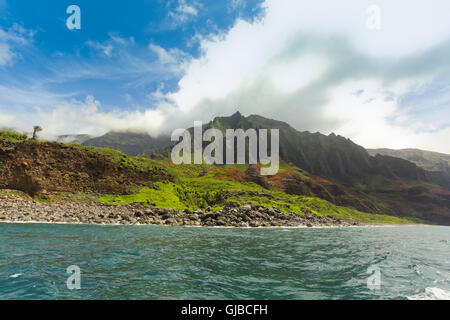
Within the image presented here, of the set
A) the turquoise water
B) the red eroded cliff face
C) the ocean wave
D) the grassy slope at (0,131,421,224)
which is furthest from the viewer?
the grassy slope at (0,131,421,224)

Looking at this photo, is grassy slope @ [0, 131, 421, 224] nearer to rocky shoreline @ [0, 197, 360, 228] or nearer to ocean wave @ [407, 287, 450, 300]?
rocky shoreline @ [0, 197, 360, 228]

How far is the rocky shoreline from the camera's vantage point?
222ft

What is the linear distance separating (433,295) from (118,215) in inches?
3304

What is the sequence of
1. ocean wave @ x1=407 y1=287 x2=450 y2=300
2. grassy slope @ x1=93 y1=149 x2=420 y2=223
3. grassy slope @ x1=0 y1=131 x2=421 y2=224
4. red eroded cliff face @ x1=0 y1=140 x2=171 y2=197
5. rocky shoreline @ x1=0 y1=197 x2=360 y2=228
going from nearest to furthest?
ocean wave @ x1=407 y1=287 x2=450 y2=300, rocky shoreline @ x1=0 y1=197 x2=360 y2=228, red eroded cliff face @ x1=0 y1=140 x2=171 y2=197, grassy slope @ x1=0 y1=131 x2=421 y2=224, grassy slope @ x1=93 y1=149 x2=420 y2=223

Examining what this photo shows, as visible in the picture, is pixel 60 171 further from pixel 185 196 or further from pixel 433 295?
pixel 433 295

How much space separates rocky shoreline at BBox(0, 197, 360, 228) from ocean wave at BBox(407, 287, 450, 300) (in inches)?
2821

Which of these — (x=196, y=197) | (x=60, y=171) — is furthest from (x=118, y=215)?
(x=196, y=197)

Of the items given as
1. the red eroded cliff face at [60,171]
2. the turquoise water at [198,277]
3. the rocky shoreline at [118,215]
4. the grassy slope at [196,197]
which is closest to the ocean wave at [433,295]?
the turquoise water at [198,277]

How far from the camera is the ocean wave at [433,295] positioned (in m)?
14.5

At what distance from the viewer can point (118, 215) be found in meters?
79.8

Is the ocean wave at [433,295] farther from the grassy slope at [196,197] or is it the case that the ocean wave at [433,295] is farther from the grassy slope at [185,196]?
the grassy slope at [196,197]

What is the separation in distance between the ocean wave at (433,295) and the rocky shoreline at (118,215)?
235ft

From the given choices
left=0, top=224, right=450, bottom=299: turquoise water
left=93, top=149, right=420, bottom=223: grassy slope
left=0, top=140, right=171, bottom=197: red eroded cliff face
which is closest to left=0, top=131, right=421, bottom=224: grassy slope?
left=93, top=149, right=420, bottom=223: grassy slope
